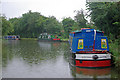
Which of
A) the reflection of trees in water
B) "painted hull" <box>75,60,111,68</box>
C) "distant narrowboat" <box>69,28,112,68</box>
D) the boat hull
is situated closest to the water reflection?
the reflection of trees in water

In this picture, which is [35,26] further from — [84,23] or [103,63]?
[103,63]

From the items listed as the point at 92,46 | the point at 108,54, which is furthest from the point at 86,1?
the point at 108,54

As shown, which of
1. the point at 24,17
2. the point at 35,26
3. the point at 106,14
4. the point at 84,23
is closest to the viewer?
the point at 106,14

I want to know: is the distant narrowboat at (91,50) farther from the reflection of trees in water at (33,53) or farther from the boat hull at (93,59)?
the reflection of trees in water at (33,53)

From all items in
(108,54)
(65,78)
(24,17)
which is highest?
(24,17)

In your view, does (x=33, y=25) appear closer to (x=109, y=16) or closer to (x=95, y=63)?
(x=109, y=16)

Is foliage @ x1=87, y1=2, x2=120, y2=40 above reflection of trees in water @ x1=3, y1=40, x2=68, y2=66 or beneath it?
above

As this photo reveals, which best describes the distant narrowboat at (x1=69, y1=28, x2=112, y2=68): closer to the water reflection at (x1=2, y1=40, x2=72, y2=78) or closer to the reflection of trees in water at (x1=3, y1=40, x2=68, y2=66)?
the water reflection at (x1=2, y1=40, x2=72, y2=78)

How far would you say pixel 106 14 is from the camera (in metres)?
12.8

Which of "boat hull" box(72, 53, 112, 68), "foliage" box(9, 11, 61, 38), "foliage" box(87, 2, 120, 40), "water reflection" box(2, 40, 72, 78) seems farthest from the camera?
"foliage" box(9, 11, 61, 38)

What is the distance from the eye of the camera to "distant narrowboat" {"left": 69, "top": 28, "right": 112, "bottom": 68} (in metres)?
10.4

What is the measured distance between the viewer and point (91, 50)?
37.2 feet

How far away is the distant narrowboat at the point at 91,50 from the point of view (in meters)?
10.4

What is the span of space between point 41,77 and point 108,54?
4204 millimetres
